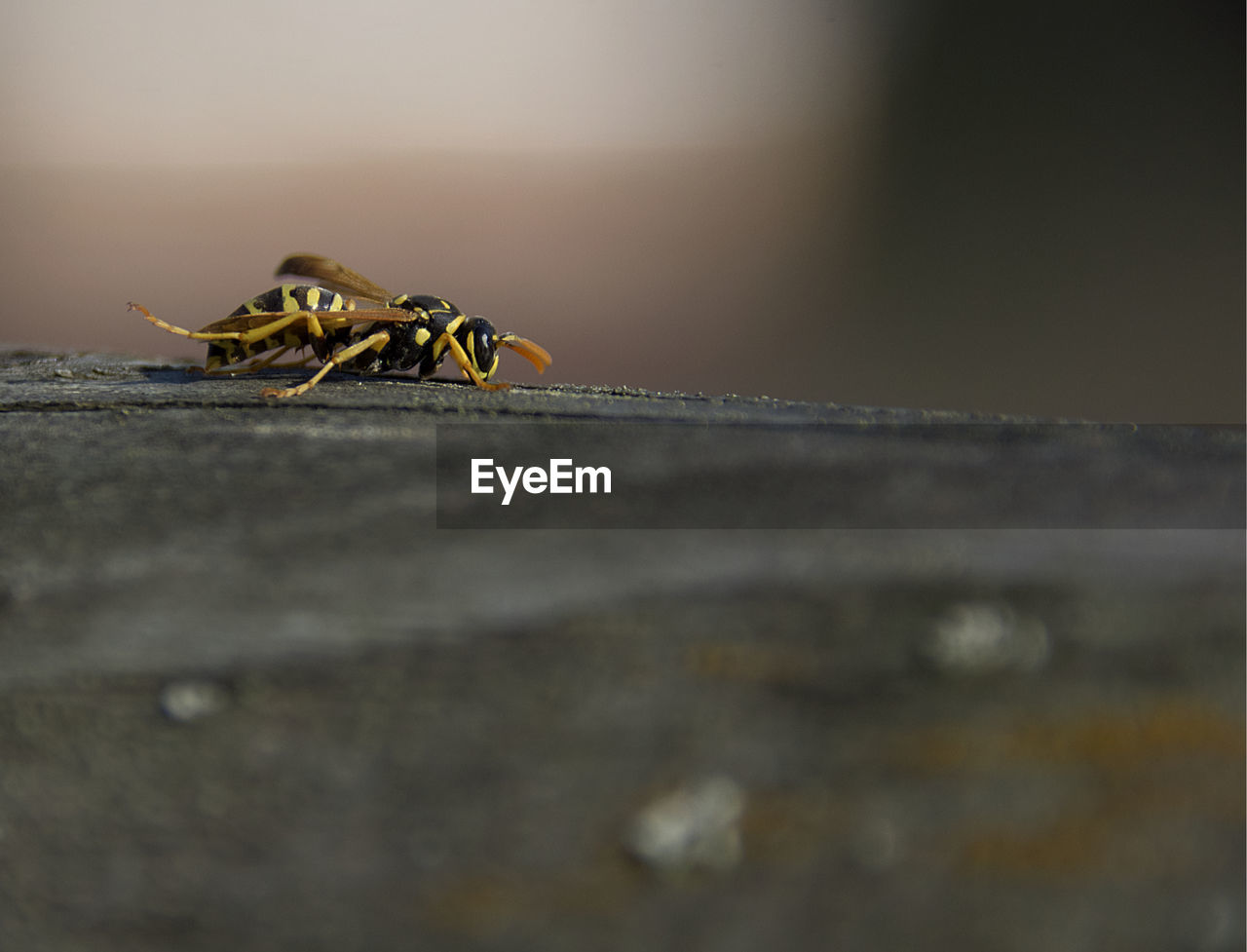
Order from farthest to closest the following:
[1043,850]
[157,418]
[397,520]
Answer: [157,418] → [397,520] → [1043,850]

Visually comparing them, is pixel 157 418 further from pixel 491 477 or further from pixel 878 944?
pixel 878 944

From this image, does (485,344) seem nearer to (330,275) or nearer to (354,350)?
(354,350)

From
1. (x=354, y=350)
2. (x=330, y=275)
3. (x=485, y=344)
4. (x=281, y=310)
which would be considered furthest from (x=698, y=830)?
(x=330, y=275)

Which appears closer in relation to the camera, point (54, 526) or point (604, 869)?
point (604, 869)

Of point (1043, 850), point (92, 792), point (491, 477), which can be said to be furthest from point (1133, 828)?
point (92, 792)

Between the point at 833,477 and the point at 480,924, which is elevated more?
the point at 833,477

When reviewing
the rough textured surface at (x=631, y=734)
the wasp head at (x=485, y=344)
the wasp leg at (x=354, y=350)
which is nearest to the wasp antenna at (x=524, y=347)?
the wasp head at (x=485, y=344)

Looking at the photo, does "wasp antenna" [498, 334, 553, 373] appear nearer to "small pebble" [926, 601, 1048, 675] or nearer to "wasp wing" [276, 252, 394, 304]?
"wasp wing" [276, 252, 394, 304]
